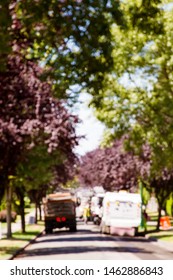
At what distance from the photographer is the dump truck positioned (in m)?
49.6

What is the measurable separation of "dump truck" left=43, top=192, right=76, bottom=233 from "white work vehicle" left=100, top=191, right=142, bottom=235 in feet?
13.7

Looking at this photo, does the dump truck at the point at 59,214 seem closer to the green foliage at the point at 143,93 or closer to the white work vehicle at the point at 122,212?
the white work vehicle at the point at 122,212

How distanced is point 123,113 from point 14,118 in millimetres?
6540

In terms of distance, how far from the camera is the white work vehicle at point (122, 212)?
44188 millimetres

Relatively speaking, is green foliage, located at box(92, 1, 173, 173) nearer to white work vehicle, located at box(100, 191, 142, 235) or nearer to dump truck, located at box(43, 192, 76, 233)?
white work vehicle, located at box(100, 191, 142, 235)

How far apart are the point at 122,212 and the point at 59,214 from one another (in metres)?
6.84

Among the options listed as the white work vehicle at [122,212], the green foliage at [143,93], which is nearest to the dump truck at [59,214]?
the white work vehicle at [122,212]

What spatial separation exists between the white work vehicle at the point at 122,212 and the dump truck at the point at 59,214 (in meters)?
4.17

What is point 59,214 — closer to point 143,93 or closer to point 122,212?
point 122,212

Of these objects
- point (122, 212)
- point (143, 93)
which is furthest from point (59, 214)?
point (143, 93)

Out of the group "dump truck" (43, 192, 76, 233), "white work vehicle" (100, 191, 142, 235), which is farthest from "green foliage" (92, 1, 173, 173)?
"dump truck" (43, 192, 76, 233)

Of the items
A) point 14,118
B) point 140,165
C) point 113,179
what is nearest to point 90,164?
point 113,179

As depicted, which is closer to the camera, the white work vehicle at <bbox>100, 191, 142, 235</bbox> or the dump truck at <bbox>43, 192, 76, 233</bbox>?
the white work vehicle at <bbox>100, 191, 142, 235</bbox>
